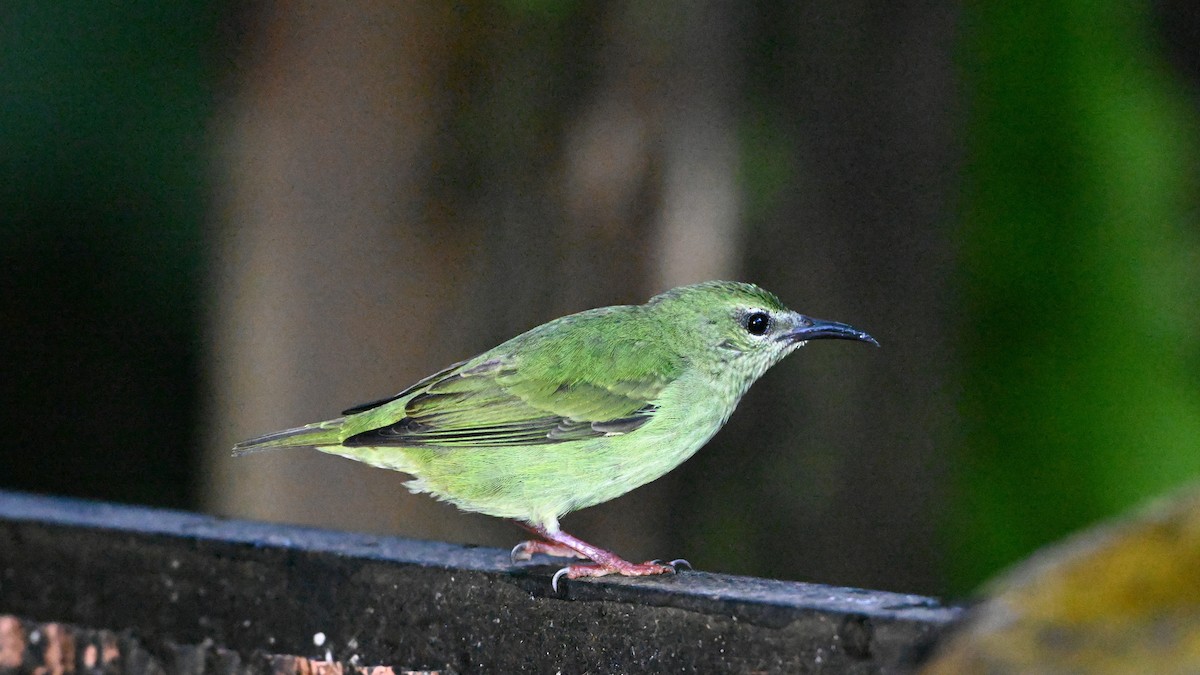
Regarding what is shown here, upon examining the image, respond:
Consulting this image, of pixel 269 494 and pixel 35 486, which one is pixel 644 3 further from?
pixel 35 486

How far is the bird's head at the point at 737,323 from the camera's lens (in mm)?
3430

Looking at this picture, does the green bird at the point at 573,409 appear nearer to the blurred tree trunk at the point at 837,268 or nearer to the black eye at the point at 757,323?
the black eye at the point at 757,323

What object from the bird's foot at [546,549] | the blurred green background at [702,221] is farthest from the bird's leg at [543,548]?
the blurred green background at [702,221]

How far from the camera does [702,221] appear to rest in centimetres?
450

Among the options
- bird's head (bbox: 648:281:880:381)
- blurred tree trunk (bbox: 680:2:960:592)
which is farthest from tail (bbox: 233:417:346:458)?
blurred tree trunk (bbox: 680:2:960:592)

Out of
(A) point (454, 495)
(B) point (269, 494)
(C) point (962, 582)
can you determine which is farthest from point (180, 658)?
(C) point (962, 582)

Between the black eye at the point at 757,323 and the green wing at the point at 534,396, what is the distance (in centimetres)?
23

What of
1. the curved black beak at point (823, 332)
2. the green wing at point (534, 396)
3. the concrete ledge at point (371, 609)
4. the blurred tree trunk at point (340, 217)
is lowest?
the concrete ledge at point (371, 609)

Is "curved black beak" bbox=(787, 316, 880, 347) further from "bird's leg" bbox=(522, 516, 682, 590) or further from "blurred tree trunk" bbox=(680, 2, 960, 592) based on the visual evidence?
"blurred tree trunk" bbox=(680, 2, 960, 592)

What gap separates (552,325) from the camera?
3406mm

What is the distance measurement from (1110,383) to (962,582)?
106 centimetres

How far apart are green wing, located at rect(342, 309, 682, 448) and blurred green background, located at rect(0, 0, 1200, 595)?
1.06 m

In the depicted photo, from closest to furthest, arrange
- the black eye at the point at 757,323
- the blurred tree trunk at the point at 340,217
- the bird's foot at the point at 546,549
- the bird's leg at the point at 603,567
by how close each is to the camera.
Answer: the bird's leg at the point at 603,567 < the bird's foot at the point at 546,549 < the black eye at the point at 757,323 < the blurred tree trunk at the point at 340,217

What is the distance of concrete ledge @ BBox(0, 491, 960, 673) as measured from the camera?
7.54 feet
